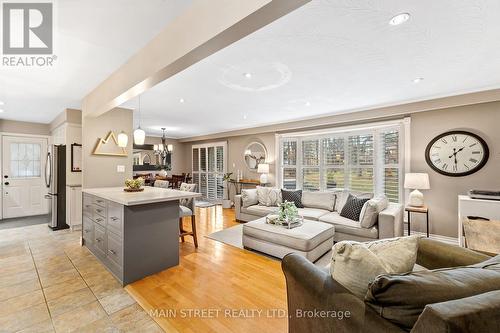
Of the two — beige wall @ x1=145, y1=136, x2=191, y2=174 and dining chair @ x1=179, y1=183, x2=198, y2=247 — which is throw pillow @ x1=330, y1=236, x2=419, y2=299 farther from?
beige wall @ x1=145, y1=136, x2=191, y2=174

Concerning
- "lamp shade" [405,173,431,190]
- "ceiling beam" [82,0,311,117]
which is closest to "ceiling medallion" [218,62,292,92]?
"ceiling beam" [82,0,311,117]

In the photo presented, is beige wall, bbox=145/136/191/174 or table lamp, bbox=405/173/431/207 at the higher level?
beige wall, bbox=145/136/191/174

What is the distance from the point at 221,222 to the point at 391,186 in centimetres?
365

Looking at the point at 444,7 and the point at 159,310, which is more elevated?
the point at 444,7

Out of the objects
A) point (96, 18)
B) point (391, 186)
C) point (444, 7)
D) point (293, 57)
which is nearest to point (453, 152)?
point (391, 186)

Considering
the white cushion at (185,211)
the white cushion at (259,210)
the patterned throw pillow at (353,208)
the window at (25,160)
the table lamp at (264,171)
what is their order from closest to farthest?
the white cushion at (185,211)
the patterned throw pillow at (353,208)
the white cushion at (259,210)
the window at (25,160)
the table lamp at (264,171)

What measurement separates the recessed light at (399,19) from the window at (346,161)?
2.95 meters

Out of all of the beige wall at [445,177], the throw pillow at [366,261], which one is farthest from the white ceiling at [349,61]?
the throw pillow at [366,261]

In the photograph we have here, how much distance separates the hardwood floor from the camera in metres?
1.83

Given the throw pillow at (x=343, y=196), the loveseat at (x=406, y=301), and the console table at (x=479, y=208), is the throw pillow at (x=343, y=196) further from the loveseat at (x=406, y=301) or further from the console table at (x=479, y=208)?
the loveseat at (x=406, y=301)

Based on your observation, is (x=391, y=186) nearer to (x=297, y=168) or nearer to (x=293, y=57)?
(x=297, y=168)

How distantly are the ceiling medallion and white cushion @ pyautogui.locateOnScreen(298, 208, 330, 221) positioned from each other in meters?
2.34

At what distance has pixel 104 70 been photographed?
2.62 meters

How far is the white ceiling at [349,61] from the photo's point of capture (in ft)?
5.48
